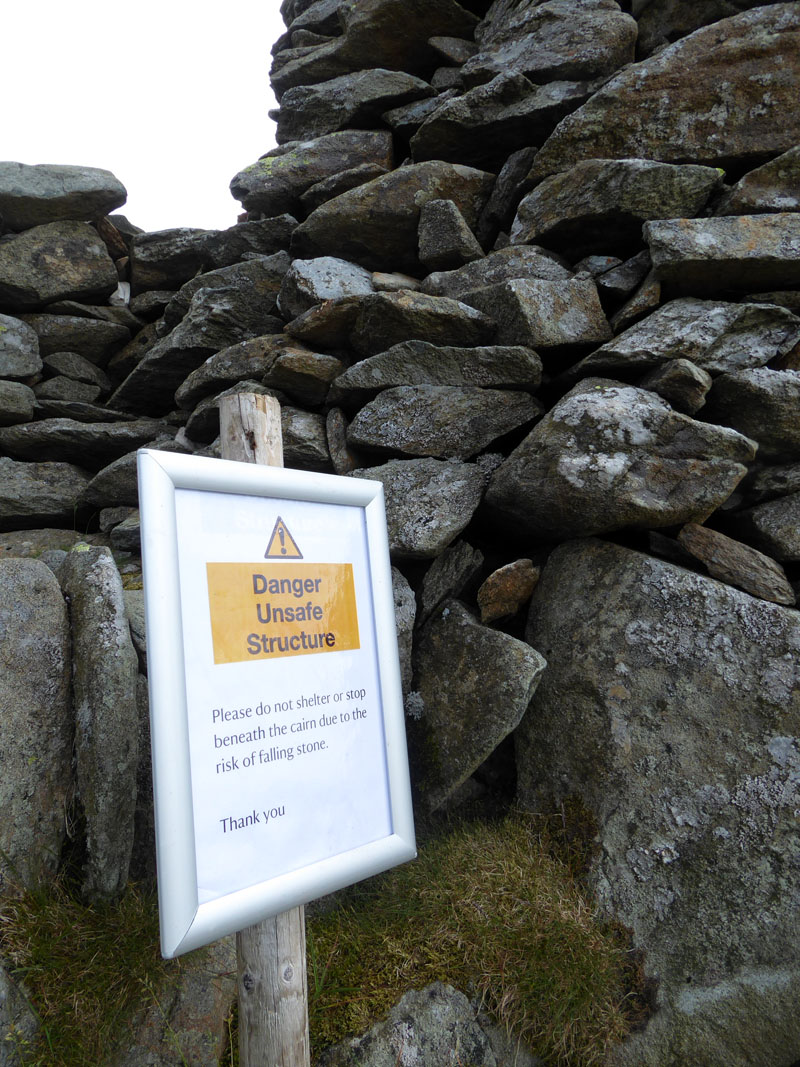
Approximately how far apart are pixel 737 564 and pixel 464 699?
1.97 metres

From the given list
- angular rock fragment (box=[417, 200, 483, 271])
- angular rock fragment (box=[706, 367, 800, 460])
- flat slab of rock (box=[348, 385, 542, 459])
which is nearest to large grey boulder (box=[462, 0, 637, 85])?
angular rock fragment (box=[417, 200, 483, 271])

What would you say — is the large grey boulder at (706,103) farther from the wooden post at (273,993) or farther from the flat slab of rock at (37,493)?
the wooden post at (273,993)

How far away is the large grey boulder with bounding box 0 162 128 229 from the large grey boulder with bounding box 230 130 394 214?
5.26 feet

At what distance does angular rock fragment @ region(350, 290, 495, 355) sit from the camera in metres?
5.28

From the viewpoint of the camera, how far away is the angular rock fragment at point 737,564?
13.9 feet

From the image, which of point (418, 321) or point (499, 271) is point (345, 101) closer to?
point (499, 271)

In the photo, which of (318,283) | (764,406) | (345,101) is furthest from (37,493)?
(764,406)

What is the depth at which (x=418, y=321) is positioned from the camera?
5312 mm

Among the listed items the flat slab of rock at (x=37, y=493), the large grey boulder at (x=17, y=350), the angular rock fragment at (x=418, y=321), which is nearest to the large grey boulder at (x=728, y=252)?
the angular rock fragment at (x=418, y=321)

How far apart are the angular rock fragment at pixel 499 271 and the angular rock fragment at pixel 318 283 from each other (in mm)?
678

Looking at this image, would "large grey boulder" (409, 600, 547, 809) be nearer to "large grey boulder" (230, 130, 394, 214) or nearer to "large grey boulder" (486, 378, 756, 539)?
"large grey boulder" (486, 378, 756, 539)

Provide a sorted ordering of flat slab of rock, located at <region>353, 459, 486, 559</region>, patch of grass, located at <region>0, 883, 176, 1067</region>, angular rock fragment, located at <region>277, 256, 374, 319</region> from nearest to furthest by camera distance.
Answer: patch of grass, located at <region>0, 883, 176, 1067</region> → flat slab of rock, located at <region>353, 459, 486, 559</region> → angular rock fragment, located at <region>277, 256, 374, 319</region>

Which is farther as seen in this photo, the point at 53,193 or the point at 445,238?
the point at 53,193

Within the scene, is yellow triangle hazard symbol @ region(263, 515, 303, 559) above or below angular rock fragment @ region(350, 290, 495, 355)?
below
